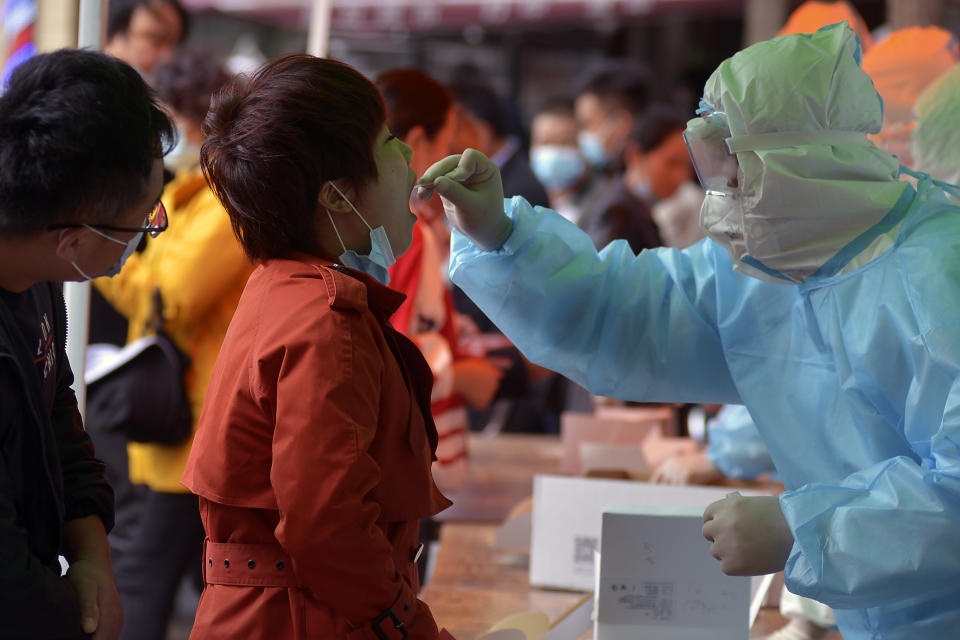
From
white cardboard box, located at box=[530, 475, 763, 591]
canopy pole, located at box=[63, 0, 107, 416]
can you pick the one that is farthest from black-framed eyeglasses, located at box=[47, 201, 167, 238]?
white cardboard box, located at box=[530, 475, 763, 591]

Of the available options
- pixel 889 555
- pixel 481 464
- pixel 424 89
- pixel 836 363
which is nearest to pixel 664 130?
pixel 481 464

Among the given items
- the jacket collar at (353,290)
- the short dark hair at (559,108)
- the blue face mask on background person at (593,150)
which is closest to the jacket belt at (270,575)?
the jacket collar at (353,290)

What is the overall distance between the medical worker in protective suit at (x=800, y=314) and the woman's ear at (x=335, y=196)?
0.14 m

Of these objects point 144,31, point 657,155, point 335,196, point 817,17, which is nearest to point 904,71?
point 817,17

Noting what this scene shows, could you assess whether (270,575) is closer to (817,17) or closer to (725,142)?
(725,142)

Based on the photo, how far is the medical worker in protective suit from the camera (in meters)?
1.04

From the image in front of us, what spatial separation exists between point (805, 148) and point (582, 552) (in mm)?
916

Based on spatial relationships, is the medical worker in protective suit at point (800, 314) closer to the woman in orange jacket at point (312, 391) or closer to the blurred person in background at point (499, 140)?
the woman in orange jacket at point (312, 391)

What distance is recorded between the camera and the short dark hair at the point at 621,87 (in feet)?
16.6

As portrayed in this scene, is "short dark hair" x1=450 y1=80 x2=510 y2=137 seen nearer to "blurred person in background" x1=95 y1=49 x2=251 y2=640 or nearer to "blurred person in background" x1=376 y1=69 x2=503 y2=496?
"blurred person in background" x1=376 y1=69 x2=503 y2=496

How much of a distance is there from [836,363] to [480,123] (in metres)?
2.99

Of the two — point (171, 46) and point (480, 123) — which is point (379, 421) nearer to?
point (171, 46)

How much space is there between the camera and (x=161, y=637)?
88.1 inches

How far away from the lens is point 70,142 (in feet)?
3.12
